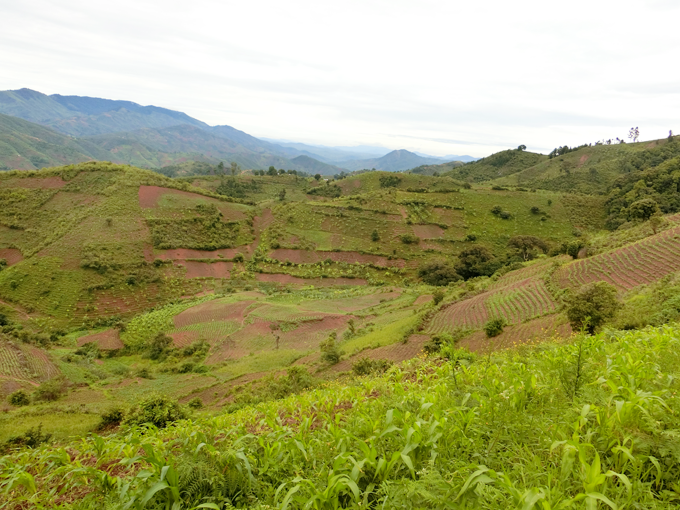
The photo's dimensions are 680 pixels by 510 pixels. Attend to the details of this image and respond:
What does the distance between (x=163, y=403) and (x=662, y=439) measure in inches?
563

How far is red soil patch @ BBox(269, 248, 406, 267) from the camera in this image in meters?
55.4

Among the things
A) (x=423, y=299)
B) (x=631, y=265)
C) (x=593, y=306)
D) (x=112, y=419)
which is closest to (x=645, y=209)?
(x=631, y=265)

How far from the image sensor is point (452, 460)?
301cm

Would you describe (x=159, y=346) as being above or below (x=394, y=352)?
below

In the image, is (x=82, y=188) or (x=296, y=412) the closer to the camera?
(x=296, y=412)

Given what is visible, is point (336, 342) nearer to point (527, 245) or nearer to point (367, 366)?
point (367, 366)

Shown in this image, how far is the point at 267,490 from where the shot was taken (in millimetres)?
3361

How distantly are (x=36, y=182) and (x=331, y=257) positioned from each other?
5179 cm

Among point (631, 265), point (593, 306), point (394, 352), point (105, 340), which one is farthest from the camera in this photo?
point (105, 340)

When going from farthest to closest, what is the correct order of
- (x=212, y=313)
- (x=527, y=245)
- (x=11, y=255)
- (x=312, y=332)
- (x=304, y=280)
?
(x=527, y=245)
(x=304, y=280)
(x=11, y=255)
(x=212, y=313)
(x=312, y=332)

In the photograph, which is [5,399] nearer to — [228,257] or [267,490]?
[267,490]

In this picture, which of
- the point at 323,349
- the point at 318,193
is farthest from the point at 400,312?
the point at 318,193

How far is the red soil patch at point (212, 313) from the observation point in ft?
115

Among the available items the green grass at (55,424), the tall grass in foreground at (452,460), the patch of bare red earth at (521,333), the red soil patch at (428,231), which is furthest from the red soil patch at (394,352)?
the red soil patch at (428,231)
